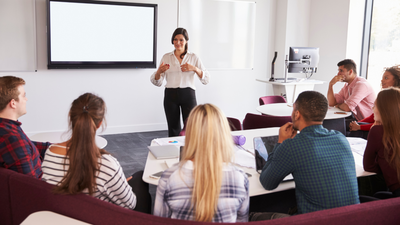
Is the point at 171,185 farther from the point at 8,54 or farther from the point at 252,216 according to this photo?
the point at 8,54

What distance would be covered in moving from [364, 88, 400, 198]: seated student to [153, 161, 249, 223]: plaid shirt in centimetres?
105

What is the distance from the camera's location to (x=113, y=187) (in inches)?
66.9

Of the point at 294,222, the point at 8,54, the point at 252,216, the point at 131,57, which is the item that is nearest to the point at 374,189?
the point at 252,216

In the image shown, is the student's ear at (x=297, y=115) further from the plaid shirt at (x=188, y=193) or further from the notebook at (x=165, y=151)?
the notebook at (x=165, y=151)

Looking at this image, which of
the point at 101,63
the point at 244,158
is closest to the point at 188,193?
the point at 244,158

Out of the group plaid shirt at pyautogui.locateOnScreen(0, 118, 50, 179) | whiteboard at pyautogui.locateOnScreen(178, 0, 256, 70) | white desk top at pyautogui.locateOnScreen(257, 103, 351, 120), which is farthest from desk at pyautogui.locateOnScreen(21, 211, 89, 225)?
whiteboard at pyautogui.locateOnScreen(178, 0, 256, 70)

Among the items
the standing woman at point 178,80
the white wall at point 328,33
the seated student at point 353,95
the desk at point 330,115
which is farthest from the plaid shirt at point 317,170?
the white wall at point 328,33

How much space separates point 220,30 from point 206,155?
501cm

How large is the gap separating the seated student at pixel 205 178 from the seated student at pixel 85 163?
311 mm

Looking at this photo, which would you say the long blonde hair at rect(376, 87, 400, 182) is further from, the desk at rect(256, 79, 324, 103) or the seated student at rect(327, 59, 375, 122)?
the desk at rect(256, 79, 324, 103)

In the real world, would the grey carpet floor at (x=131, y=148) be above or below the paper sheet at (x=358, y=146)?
below

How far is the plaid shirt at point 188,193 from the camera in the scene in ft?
4.81

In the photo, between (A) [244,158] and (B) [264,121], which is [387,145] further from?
(B) [264,121]

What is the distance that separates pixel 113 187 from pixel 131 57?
4.18m
